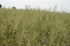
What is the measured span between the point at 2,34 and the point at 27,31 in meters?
0.44

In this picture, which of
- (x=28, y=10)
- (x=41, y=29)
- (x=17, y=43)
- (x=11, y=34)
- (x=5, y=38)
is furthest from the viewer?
(x=28, y=10)

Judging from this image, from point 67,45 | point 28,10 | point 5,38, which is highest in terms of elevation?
point 28,10

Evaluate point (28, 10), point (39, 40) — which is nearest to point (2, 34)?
point (39, 40)

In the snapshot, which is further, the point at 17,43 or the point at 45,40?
the point at 45,40

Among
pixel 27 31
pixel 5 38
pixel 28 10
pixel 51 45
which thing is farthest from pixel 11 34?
pixel 28 10

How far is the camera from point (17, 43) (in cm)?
132

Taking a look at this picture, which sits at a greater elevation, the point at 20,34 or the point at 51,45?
the point at 20,34

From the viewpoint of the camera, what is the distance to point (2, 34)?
1.44 metres

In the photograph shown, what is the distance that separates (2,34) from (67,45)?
1070 mm

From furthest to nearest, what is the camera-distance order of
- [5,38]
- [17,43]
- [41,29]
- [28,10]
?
[28,10]
[41,29]
[5,38]
[17,43]

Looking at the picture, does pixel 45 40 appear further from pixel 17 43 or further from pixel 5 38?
pixel 5 38

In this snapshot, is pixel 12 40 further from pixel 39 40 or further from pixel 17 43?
pixel 39 40

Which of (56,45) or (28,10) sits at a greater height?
(28,10)

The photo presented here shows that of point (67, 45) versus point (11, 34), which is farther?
point (11, 34)
